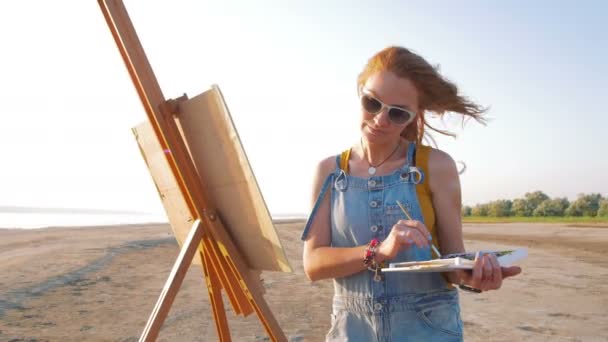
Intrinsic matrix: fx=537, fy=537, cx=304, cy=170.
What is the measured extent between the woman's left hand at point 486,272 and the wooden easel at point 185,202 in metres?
1.43

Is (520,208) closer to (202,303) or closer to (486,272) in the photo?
(202,303)

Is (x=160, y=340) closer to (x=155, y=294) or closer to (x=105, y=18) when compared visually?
(x=155, y=294)

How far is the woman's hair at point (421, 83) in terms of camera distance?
1.95m

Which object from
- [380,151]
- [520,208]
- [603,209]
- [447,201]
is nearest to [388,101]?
[380,151]

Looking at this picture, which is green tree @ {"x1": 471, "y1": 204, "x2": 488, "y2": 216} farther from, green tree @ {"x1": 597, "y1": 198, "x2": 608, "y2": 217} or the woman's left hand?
the woman's left hand

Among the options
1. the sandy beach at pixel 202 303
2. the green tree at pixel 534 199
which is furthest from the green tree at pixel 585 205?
the sandy beach at pixel 202 303

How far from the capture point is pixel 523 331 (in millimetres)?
5172

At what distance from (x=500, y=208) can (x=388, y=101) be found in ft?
101

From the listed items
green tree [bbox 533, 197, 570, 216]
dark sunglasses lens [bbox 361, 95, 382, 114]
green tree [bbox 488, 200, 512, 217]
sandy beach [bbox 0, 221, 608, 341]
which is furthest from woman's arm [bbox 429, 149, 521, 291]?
green tree [bbox 488, 200, 512, 217]

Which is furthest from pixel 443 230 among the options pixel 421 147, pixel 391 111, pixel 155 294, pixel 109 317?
pixel 155 294

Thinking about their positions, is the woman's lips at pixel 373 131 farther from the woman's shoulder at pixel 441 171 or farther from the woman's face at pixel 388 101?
A: the woman's shoulder at pixel 441 171

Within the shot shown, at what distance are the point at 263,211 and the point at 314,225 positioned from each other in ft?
2.33

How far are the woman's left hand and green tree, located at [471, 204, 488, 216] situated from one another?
3175 centimetres

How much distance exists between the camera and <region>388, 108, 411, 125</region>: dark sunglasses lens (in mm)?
1951
